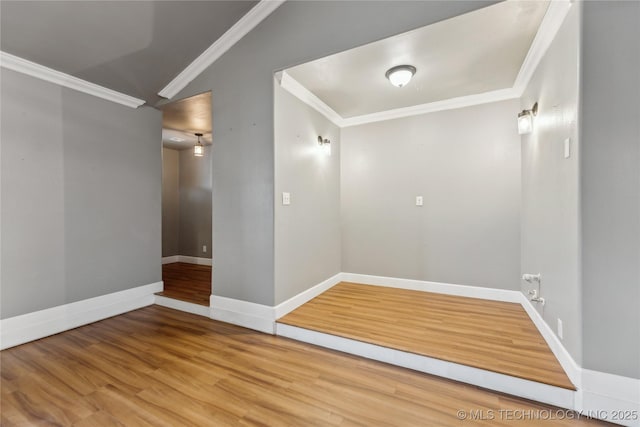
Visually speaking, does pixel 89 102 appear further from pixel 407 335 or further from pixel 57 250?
pixel 407 335

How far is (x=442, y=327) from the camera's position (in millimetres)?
2449

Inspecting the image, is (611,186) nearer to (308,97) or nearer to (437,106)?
(437,106)

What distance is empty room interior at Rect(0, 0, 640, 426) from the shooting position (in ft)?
5.05

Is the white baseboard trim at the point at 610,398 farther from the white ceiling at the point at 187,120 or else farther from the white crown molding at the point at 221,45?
the white ceiling at the point at 187,120

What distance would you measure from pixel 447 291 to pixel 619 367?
1954 mm

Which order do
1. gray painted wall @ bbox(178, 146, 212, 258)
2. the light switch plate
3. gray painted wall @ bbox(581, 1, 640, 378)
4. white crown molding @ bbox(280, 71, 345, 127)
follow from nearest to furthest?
gray painted wall @ bbox(581, 1, 640, 378) < the light switch plate < white crown molding @ bbox(280, 71, 345, 127) < gray painted wall @ bbox(178, 146, 212, 258)

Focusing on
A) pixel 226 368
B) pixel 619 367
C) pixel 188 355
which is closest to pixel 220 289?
pixel 188 355

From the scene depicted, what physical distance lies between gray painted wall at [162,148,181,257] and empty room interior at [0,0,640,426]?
1.98 meters

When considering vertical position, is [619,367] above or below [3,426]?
above

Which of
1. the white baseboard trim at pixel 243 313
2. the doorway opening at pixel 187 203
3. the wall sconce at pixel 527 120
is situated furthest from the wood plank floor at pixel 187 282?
the wall sconce at pixel 527 120

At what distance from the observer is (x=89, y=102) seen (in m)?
3.04

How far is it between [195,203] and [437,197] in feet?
15.9

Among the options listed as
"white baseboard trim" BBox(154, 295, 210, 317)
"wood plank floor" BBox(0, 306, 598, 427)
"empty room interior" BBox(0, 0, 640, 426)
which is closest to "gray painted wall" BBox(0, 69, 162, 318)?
"empty room interior" BBox(0, 0, 640, 426)

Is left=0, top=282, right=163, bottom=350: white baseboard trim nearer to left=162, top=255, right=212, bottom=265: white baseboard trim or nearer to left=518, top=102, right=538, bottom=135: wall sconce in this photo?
left=162, top=255, right=212, bottom=265: white baseboard trim
